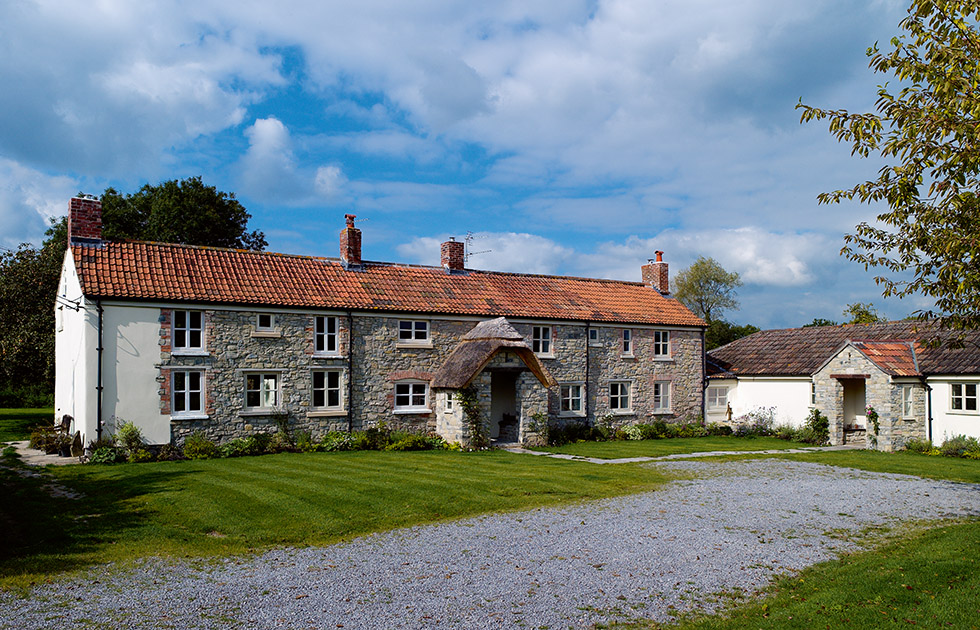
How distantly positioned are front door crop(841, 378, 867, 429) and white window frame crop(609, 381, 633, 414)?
32.4ft

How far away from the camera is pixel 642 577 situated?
31.6 ft

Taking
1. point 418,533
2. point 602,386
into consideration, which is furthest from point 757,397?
point 418,533

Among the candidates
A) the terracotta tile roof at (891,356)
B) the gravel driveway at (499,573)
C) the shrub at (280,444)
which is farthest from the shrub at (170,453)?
the terracotta tile roof at (891,356)

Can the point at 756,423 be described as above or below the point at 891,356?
below

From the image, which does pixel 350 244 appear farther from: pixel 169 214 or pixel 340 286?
pixel 169 214

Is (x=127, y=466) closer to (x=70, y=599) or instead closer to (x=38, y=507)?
(x=38, y=507)

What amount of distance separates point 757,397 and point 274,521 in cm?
2752

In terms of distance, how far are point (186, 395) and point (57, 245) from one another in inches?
744

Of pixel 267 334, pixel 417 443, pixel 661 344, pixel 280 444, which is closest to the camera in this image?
pixel 280 444

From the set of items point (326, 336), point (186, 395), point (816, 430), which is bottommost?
point (816, 430)

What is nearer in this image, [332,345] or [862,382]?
[332,345]

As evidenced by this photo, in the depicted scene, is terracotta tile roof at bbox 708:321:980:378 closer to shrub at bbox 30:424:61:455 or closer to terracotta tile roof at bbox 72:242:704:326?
terracotta tile roof at bbox 72:242:704:326

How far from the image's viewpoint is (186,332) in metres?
22.8

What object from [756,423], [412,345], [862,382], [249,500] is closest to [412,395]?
[412,345]
